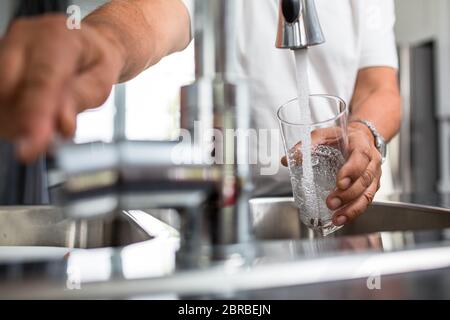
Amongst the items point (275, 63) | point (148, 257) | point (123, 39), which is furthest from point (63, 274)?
point (275, 63)

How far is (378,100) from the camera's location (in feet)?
2.03

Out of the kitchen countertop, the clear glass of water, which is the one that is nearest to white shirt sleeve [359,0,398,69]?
the clear glass of water

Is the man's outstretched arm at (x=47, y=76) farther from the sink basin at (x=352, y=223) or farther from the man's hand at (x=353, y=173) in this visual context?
the sink basin at (x=352, y=223)

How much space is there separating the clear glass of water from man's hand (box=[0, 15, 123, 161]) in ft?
0.66

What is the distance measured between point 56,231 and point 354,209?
31 centimetres

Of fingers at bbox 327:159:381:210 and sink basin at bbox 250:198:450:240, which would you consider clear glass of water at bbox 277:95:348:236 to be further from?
sink basin at bbox 250:198:450:240

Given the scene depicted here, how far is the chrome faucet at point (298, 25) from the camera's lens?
0.37m

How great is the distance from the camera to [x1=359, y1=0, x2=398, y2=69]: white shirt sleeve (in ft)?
2.04

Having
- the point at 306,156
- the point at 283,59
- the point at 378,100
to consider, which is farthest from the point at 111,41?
the point at 378,100

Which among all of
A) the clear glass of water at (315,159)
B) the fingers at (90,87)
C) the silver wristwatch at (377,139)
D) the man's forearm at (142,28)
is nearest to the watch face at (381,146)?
the silver wristwatch at (377,139)

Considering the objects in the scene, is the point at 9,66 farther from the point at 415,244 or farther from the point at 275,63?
the point at 275,63

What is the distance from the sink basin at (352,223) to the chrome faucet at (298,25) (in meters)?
0.23

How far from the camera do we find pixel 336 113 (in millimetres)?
422

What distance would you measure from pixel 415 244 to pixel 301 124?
135mm
